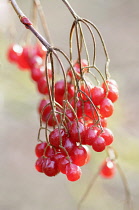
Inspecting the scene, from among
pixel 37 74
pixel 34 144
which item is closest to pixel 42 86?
pixel 37 74

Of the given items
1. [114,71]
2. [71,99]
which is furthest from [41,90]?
[114,71]

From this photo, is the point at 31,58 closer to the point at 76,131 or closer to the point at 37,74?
the point at 37,74

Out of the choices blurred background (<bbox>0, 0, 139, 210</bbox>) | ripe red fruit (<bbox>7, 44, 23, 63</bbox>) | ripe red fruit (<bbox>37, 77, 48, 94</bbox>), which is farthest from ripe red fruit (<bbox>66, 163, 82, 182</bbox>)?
blurred background (<bbox>0, 0, 139, 210</bbox>)

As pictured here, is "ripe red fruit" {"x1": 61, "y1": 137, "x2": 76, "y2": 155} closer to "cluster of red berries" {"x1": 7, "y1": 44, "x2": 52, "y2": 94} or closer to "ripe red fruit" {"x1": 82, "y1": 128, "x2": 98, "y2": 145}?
"ripe red fruit" {"x1": 82, "y1": 128, "x2": 98, "y2": 145}

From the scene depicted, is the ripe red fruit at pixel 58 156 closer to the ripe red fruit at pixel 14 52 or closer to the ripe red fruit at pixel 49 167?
the ripe red fruit at pixel 49 167

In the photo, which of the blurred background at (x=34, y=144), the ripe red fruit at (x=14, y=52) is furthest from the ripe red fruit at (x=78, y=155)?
the blurred background at (x=34, y=144)

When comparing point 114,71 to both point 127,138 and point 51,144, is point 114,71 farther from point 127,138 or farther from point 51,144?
point 51,144

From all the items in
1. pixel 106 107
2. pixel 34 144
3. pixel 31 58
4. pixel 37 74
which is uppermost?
pixel 34 144
